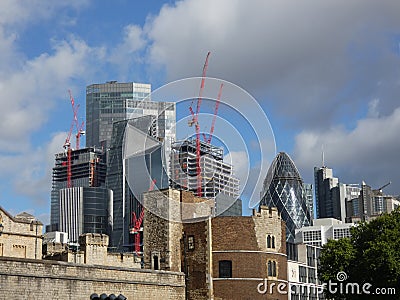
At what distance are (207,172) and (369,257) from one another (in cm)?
2205

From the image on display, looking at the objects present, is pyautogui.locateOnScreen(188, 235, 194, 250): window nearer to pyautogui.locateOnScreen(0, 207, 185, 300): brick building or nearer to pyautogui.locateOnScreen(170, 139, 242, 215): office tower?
pyautogui.locateOnScreen(0, 207, 185, 300): brick building

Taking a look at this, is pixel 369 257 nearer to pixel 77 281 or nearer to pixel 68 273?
pixel 77 281

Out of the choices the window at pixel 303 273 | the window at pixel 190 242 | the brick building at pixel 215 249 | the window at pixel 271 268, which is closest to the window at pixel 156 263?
the brick building at pixel 215 249

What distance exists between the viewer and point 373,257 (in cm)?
7862

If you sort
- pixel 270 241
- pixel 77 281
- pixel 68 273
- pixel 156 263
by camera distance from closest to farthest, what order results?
pixel 68 273, pixel 77 281, pixel 156 263, pixel 270 241

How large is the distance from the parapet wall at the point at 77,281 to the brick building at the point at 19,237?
16361mm

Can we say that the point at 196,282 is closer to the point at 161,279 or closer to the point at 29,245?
the point at 161,279

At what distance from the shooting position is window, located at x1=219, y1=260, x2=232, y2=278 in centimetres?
8044

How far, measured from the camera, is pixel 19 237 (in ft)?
275

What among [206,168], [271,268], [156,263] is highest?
[206,168]

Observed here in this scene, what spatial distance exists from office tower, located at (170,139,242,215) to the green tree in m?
15.6

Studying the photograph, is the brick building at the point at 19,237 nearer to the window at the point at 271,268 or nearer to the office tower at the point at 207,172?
the office tower at the point at 207,172

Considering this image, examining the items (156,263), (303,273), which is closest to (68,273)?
(156,263)

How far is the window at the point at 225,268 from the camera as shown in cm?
8044
